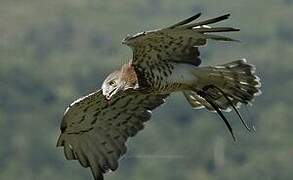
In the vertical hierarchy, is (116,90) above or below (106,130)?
above

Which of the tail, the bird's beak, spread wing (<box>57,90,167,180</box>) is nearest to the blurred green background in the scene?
spread wing (<box>57,90,167,180</box>)

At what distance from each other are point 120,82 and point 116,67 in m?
45.7

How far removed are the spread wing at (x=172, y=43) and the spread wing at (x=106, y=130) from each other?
2.01 ft

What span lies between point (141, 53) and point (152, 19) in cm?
5976

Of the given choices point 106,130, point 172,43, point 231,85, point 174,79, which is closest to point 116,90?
point 174,79

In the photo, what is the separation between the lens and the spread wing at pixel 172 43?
24.7 ft

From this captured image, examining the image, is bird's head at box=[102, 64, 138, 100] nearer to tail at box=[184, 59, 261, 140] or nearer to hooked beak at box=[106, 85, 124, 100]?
hooked beak at box=[106, 85, 124, 100]

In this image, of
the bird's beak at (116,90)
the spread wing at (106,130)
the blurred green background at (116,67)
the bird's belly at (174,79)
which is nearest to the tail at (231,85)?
the bird's belly at (174,79)

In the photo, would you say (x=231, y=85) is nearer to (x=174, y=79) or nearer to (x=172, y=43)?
(x=174, y=79)

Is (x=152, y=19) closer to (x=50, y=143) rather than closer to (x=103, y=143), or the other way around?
(x=50, y=143)

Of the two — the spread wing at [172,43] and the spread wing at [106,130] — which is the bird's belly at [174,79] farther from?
the spread wing at [106,130]

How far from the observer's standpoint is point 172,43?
7.93m

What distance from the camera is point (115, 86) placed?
26.6ft

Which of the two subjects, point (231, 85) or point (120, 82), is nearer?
point (120, 82)
